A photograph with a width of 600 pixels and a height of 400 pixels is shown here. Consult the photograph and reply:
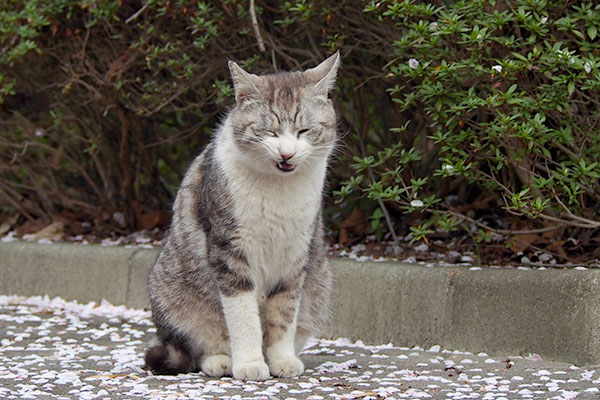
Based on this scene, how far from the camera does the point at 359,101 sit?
6469 millimetres

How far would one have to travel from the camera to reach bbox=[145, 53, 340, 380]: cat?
13.5 feet

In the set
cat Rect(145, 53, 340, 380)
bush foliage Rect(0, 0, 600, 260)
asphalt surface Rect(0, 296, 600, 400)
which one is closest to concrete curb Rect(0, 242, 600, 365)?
asphalt surface Rect(0, 296, 600, 400)

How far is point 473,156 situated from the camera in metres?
4.96

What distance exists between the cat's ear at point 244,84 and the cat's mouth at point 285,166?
0.36 metres

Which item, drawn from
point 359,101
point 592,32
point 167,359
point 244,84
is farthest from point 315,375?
point 359,101

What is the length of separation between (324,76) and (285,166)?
0.52m

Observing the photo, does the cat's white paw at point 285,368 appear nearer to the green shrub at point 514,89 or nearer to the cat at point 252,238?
the cat at point 252,238

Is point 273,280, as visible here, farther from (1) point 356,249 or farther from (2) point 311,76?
(1) point 356,249

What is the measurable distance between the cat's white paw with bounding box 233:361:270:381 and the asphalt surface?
5 cm

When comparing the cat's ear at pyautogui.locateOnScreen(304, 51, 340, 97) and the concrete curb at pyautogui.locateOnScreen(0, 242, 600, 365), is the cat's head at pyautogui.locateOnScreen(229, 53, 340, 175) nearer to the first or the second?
the cat's ear at pyautogui.locateOnScreen(304, 51, 340, 97)

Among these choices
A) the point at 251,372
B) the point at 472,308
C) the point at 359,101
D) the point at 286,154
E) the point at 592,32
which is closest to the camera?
the point at 286,154

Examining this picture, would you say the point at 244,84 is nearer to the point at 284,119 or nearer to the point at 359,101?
the point at 284,119

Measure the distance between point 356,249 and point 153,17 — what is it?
2157 mm

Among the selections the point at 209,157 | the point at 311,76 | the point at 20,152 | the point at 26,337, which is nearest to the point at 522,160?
the point at 311,76
